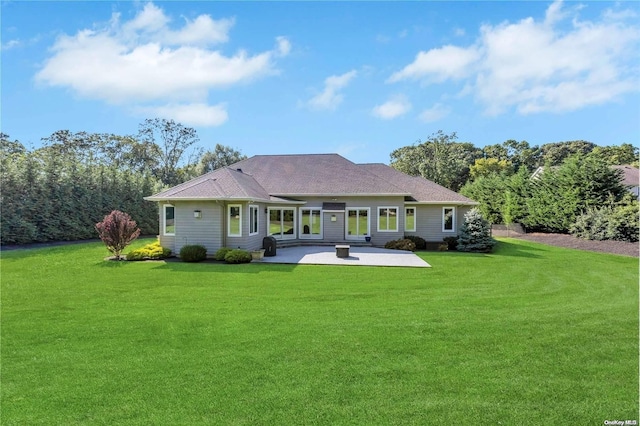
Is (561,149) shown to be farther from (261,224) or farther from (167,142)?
(167,142)

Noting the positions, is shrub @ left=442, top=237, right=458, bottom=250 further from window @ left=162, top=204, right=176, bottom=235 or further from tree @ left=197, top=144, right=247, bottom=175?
tree @ left=197, top=144, right=247, bottom=175

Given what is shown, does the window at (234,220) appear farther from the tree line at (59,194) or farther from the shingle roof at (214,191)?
the tree line at (59,194)

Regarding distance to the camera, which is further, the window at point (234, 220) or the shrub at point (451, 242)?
the shrub at point (451, 242)

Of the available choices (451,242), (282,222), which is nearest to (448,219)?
(451,242)

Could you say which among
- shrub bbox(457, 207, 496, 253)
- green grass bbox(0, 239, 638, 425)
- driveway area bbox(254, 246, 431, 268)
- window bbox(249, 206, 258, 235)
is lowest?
green grass bbox(0, 239, 638, 425)

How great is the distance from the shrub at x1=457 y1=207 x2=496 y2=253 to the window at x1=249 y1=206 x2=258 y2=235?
10981mm

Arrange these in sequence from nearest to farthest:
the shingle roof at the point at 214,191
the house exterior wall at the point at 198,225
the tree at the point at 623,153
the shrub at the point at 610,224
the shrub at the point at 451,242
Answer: the shingle roof at the point at 214,191
the house exterior wall at the point at 198,225
the shrub at the point at 610,224
the shrub at the point at 451,242
the tree at the point at 623,153

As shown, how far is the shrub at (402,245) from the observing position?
18500 mm

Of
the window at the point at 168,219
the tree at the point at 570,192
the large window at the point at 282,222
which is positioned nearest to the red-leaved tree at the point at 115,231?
the window at the point at 168,219

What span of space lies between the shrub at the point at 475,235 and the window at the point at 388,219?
11.9 ft

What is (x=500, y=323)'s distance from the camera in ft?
20.4

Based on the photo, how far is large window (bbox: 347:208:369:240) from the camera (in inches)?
783

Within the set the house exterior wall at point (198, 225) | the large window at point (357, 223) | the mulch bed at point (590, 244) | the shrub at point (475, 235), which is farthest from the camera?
the large window at point (357, 223)

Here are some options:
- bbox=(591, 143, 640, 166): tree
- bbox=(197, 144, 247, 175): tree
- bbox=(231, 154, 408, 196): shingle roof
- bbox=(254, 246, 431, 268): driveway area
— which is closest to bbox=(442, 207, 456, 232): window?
bbox=(231, 154, 408, 196): shingle roof
